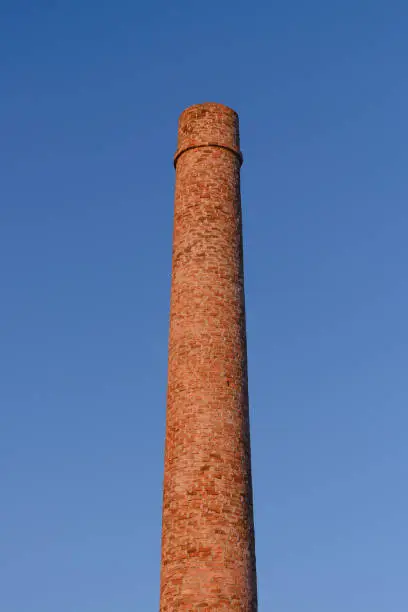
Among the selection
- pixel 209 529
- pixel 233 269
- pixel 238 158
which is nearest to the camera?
pixel 209 529

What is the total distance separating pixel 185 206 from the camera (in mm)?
17062

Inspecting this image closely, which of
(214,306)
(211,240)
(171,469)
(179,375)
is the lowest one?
(171,469)

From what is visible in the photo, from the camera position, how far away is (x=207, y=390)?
15133 millimetres

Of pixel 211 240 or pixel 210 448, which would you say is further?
pixel 211 240

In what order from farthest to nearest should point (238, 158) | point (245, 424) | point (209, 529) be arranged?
point (238, 158) < point (245, 424) < point (209, 529)

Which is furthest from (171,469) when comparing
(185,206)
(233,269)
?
(185,206)

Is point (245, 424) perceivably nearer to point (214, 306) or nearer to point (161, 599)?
point (214, 306)

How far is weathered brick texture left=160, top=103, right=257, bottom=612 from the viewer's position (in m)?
13.9

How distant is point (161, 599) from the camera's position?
46.4ft

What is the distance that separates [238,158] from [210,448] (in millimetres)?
6210

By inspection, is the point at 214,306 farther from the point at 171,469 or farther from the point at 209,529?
the point at 209,529

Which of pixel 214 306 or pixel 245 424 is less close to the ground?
pixel 214 306

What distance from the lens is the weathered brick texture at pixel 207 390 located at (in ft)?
45.6

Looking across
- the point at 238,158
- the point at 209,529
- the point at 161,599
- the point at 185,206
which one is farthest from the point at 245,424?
the point at 238,158
